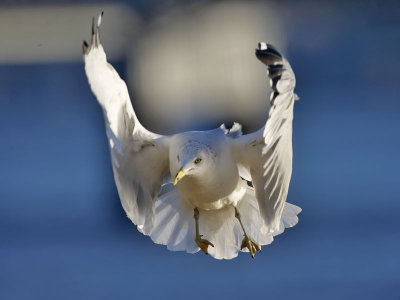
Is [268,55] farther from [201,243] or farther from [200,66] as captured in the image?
[200,66]

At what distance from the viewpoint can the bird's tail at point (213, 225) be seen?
3.02m

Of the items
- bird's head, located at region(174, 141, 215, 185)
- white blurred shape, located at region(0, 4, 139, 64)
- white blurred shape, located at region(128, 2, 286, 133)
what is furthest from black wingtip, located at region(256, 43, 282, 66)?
white blurred shape, located at region(0, 4, 139, 64)

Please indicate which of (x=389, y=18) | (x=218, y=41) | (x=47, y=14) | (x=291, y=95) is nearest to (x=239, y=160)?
(x=291, y=95)

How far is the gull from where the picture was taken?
8.16 ft

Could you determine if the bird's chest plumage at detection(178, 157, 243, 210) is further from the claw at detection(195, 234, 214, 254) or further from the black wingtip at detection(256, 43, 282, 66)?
the black wingtip at detection(256, 43, 282, 66)

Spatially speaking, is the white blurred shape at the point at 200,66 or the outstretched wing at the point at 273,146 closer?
the outstretched wing at the point at 273,146

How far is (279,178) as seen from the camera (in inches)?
105

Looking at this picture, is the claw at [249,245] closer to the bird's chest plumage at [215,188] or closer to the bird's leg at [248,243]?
the bird's leg at [248,243]

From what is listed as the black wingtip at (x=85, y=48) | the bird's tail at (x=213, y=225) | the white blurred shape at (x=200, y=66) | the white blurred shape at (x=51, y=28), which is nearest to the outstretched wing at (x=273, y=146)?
the bird's tail at (x=213, y=225)

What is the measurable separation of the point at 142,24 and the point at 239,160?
1.95 m

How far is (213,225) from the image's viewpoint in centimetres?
301

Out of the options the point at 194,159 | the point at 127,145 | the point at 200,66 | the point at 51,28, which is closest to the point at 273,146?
the point at 194,159

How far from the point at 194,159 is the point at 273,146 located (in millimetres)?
243

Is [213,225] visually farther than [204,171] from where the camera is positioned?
Yes
